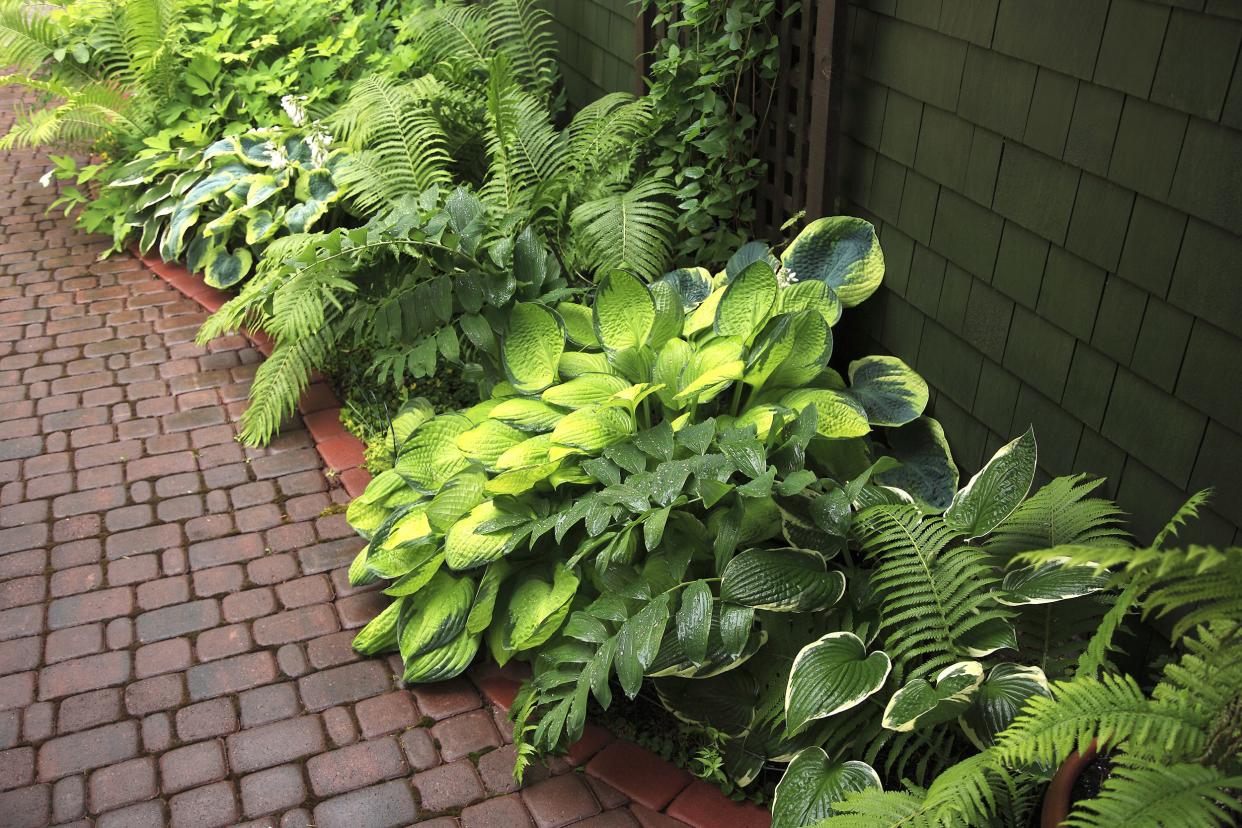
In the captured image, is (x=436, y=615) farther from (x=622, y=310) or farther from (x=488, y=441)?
(x=622, y=310)

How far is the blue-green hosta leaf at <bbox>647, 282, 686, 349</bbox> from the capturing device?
283cm

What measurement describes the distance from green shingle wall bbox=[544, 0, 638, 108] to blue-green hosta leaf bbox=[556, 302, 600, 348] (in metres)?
1.38

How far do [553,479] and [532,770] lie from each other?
67 centimetres

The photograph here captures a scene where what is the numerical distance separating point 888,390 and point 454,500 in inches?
46.0

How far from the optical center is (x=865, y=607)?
2334mm

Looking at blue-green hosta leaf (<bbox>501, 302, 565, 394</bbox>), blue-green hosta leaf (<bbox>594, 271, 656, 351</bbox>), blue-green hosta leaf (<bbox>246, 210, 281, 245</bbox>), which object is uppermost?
blue-green hosta leaf (<bbox>594, 271, 656, 351</bbox>)

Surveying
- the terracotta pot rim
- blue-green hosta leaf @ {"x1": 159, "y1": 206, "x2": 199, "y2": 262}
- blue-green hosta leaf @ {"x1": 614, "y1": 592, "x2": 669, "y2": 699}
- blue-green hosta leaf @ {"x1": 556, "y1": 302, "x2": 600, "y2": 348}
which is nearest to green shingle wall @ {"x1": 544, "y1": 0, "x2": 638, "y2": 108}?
blue-green hosta leaf @ {"x1": 556, "y1": 302, "x2": 600, "y2": 348}

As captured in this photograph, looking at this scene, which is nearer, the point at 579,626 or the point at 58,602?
the point at 579,626

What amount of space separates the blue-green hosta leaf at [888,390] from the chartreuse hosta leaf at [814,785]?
3.04 ft

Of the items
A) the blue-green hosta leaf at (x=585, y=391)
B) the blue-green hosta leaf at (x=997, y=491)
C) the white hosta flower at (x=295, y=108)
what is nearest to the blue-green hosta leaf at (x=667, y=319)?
the blue-green hosta leaf at (x=585, y=391)

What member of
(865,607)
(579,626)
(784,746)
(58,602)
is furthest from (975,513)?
(58,602)

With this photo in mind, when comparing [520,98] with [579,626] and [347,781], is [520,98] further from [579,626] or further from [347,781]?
[347,781]

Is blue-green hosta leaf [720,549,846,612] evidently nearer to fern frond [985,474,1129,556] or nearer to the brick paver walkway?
fern frond [985,474,1129,556]

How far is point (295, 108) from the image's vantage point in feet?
14.9
